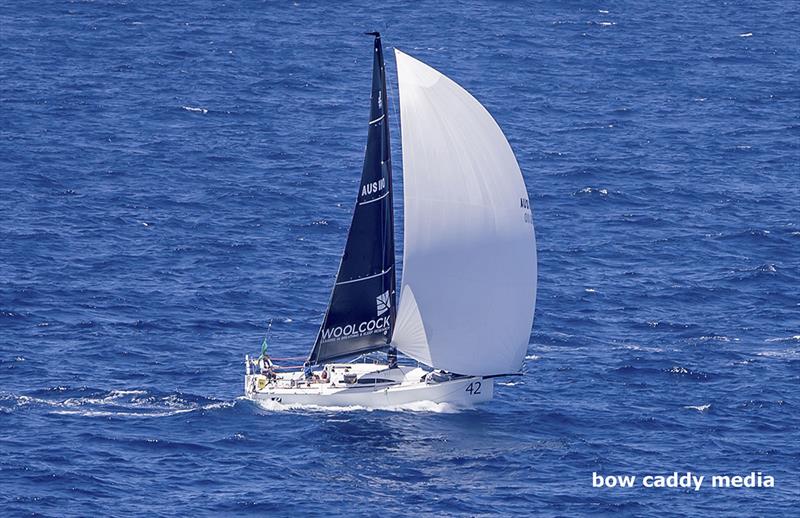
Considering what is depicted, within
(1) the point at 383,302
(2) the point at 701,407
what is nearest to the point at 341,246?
(1) the point at 383,302

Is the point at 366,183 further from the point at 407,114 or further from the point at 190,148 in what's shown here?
the point at 190,148

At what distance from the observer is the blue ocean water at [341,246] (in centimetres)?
8100

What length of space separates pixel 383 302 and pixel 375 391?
182 inches

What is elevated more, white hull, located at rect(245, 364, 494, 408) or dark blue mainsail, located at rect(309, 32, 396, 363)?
dark blue mainsail, located at rect(309, 32, 396, 363)

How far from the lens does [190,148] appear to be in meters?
131

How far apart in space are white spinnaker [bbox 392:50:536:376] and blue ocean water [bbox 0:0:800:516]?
3.75 m

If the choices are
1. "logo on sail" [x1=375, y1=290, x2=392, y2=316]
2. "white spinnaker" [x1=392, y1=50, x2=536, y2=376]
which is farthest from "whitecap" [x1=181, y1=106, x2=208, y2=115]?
"white spinnaker" [x1=392, y1=50, x2=536, y2=376]

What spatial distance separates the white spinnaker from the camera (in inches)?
3278

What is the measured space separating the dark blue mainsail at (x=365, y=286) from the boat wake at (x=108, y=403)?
5.98 m

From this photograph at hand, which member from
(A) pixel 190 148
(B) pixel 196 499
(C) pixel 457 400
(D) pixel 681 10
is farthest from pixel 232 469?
(D) pixel 681 10

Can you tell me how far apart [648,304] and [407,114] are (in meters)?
26.6

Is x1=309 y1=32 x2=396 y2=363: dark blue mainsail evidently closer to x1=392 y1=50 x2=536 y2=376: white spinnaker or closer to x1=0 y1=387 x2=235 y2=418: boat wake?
x1=392 y1=50 x2=536 y2=376: white spinnaker

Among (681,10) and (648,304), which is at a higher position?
(681,10)

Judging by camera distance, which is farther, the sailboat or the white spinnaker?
the sailboat
